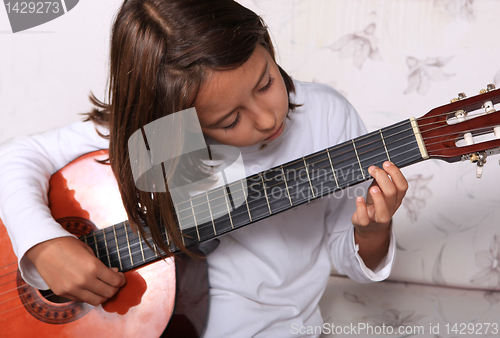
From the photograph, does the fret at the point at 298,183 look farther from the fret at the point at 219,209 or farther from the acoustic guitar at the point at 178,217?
the fret at the point at 219,209

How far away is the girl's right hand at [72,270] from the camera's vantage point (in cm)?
71

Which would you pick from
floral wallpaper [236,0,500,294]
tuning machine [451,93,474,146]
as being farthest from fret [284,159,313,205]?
floral wallpaper [236,0,500,294]

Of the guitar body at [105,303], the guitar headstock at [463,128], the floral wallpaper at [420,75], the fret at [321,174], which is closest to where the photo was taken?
the guitar headstock at [463,128]

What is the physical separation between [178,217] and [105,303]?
0.75ft

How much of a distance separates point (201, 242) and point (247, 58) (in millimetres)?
349

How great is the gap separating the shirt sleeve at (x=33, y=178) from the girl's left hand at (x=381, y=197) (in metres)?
0.55

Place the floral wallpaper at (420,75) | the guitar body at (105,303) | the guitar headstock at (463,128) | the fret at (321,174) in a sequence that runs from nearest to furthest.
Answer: the guitar headstock at (463,128)
the fret at (321,174)
the guitar body at (105,303)
the floral wallpaper at (420,75)

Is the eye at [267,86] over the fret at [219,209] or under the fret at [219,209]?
over

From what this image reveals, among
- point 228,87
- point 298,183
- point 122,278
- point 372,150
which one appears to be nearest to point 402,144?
point 372,150

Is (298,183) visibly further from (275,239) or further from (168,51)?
(168,51)

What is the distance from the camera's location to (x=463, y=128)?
0.56 metres

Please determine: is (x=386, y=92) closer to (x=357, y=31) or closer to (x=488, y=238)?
(x=357, y=31)

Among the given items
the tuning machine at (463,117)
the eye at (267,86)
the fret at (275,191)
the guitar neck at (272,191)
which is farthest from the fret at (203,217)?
the tuning machine at (463,117)

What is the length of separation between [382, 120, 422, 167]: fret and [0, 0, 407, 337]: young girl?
1.3 inches
